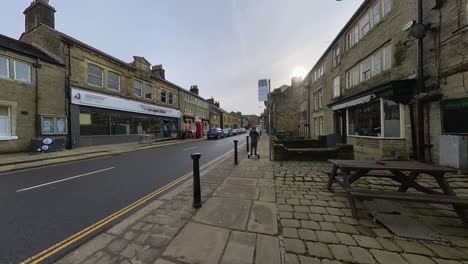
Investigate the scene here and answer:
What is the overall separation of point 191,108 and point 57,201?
34.0 meters

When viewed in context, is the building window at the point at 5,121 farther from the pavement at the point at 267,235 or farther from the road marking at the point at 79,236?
the pavement at the point at 267,235

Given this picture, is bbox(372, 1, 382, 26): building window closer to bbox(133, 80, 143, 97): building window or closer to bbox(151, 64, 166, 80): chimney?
bbox(133, 80, 143, 97): building window

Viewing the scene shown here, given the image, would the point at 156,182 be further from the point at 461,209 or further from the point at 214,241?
the point at 461,209

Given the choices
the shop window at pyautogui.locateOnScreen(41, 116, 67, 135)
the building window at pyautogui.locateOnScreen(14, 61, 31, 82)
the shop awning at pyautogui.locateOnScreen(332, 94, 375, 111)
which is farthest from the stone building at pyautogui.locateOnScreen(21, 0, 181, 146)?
the shop awning at pyautogui.locateOnScreen(332, 94, 375, 111)

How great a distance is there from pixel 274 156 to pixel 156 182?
5423 millimetres

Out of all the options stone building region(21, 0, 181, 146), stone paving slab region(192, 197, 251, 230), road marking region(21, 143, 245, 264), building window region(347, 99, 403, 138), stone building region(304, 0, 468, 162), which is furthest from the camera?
stone building region(21, 0, 181, 146)

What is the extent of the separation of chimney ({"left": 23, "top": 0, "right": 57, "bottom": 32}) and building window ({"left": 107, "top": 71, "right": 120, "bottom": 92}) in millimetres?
5191

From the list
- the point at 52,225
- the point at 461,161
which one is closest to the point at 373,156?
the point at 461,161

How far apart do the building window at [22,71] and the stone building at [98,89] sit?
2.35 metres

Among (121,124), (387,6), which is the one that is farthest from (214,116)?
(387,6)

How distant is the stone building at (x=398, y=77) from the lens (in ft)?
20.7

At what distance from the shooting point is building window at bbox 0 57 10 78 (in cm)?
1208

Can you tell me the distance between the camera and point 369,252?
2588 mm

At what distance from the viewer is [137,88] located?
2380 cm
